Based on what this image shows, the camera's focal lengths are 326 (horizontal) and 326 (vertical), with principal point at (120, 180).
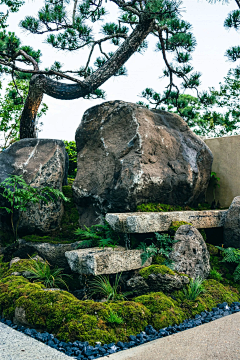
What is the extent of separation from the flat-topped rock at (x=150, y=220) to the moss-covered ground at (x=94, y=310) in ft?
2.28

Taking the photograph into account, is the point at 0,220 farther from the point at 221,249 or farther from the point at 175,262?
the point at 221,249

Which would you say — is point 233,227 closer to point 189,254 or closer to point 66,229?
point 189,254

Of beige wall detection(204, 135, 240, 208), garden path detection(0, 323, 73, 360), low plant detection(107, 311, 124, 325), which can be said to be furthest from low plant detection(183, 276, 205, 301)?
beige wall detection(204, 135, 240, 208)

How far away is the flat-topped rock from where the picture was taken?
15.6 feet

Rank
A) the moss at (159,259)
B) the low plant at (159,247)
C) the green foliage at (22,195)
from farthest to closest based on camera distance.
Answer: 1. the green foliage at (22,195)
2. the moss at (159,259)
3. the low plant at (159,247)

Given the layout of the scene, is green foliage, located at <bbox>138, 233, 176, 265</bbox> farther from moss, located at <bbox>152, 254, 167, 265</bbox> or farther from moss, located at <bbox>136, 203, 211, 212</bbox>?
moss, located at <bbox>136, 203, 211, 212</bbox>

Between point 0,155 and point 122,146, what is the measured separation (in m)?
2.57

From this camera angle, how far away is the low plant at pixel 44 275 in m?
4.70

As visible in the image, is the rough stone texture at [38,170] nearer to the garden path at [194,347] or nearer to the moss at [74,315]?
the moss at [74,315]

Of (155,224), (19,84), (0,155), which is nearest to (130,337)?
(155,224)

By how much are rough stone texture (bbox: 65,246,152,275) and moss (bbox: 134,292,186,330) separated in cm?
70

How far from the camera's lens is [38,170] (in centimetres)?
636

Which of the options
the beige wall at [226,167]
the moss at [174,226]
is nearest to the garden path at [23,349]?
the moss at [174,226]

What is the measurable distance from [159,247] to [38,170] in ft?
9.45
